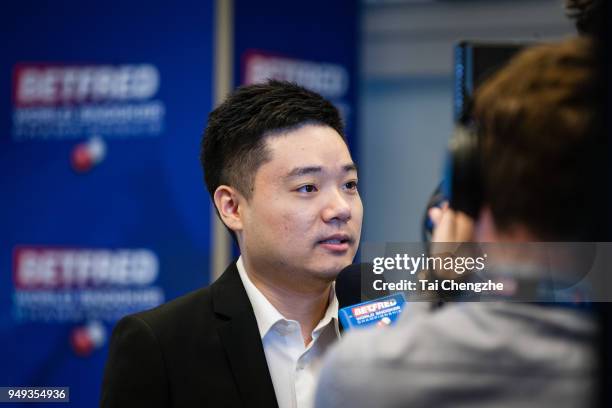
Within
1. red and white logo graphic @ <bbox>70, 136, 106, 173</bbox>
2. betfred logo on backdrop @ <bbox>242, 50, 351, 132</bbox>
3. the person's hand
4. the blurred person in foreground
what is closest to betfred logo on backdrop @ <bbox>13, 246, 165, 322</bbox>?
red and white logo graphic @ <bbox>70, 136, 106, 173</bbox>

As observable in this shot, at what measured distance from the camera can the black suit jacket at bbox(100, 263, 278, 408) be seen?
4.34ft

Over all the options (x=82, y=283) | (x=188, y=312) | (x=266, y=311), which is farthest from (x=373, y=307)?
(x=82, y=283)

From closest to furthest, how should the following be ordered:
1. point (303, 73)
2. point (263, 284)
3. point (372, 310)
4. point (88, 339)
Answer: point (372, 310) < point (263, 284) < point (88, 339) < point (303, 73)

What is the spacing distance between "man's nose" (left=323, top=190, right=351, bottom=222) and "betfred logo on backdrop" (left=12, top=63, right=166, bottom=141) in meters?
1.95

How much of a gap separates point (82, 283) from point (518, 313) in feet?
8.66

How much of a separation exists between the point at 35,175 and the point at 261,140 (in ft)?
6.82

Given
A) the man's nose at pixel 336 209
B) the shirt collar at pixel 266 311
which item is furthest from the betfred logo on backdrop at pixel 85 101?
the man's nose at pixel 336 209

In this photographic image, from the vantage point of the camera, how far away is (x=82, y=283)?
3.17 m

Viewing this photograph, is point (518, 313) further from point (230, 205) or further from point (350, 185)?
point (230, 205)

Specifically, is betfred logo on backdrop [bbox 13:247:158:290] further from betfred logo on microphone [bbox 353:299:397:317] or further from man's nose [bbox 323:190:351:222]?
betfred logo on microphone [bbox 353:299:397:317]

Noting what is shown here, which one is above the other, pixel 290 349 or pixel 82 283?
pixel 290 349

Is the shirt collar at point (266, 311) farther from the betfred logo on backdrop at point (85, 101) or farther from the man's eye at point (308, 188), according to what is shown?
the betfred logo on backdrop at point (85, 101)

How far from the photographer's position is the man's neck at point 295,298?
4.73 ft

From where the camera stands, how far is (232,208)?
1.51 m
